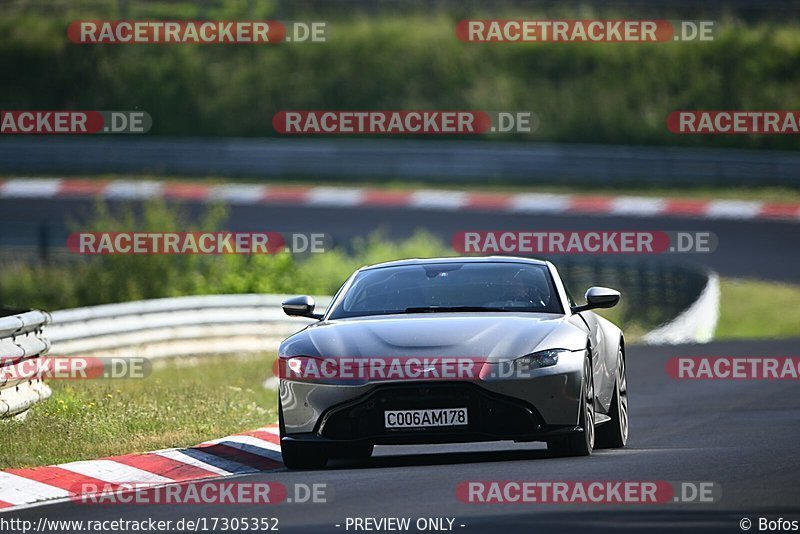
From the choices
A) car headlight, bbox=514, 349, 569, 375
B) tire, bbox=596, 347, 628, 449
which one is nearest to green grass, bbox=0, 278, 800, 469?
tire, bbox=596, 347, 628, 449

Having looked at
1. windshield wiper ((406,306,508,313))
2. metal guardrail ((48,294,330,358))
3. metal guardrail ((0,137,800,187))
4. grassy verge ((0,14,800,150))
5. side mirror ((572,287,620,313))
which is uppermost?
grassy verge ((0,14,800,150))

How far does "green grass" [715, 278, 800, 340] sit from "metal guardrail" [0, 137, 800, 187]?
9563 mm

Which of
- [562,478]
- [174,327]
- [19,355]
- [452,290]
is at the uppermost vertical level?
[174,327]

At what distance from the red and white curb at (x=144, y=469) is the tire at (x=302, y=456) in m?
0.48

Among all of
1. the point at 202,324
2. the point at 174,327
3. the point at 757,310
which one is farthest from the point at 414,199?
the point at 174,327

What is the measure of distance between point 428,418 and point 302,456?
1044mm

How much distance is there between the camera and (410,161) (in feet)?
128

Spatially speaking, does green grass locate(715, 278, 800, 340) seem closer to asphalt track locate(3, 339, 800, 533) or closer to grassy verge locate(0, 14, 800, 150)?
asphalt track locate(3, 339, 800, 533)

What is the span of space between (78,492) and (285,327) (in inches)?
452

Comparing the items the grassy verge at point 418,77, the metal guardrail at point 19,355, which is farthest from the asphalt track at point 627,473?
the grassy verge at point 418,77

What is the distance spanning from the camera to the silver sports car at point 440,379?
32.8ft

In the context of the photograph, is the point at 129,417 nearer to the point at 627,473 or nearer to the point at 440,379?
the point at 440,379

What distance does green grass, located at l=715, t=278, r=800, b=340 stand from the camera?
1003 inches

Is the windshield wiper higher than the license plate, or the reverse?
the windshield wiper
